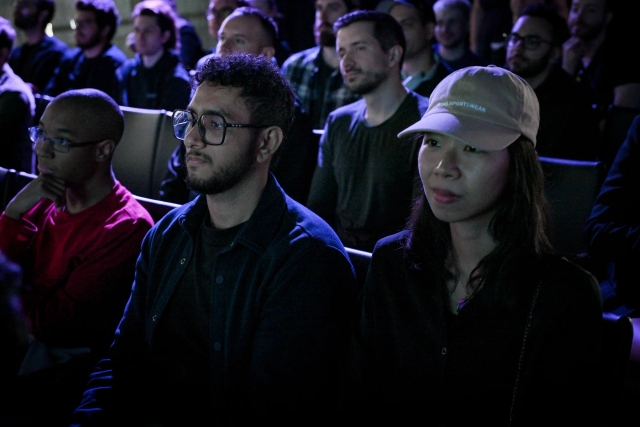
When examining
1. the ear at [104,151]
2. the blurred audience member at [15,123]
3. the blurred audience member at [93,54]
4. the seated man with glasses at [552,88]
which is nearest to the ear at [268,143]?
the ear at [104,151]

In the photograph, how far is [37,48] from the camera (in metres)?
6.01

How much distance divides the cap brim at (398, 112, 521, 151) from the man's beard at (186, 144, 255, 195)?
1.86 ft

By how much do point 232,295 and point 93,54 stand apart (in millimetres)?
4669

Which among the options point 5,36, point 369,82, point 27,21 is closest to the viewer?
point 369,82

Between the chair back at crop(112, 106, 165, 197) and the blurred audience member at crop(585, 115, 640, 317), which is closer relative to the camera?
the blurred audience member at crop(585, 115, 640, 317)

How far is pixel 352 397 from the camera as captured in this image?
60.0 inches

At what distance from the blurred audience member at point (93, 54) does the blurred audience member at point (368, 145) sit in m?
2.82

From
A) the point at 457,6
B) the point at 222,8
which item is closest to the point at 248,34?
the point at 222,8

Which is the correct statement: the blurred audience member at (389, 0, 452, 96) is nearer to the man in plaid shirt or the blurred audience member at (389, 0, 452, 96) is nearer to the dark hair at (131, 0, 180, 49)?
the man in plaid shirt

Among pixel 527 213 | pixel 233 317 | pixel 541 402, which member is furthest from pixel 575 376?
pixel 233 317

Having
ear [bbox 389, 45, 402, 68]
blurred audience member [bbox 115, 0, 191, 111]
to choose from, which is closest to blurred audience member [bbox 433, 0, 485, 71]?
ear [bbox 389, 45, 402, 68]

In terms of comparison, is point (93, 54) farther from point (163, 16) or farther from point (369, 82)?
point (369, 82)

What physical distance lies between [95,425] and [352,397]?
0.66 meters

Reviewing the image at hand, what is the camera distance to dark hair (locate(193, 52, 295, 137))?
6.05ft
